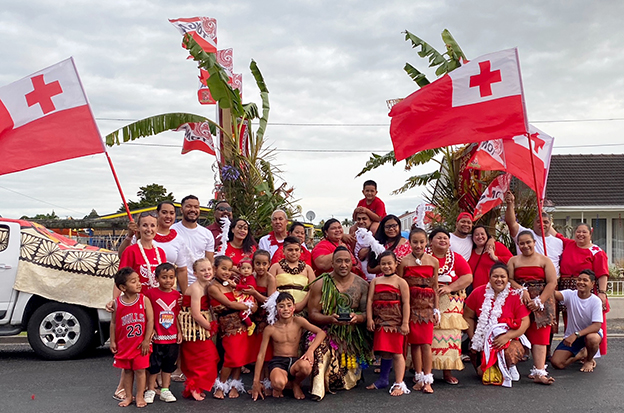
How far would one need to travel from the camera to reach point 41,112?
6.20 metres

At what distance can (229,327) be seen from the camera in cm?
582

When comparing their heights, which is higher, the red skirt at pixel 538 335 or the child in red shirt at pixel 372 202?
the child in red shirt at pixel 372 202

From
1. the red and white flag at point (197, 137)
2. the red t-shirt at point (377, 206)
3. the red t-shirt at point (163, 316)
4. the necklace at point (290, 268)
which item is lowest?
the red t-shirt at point (163, 316)

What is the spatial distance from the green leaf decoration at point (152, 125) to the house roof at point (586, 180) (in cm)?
1264

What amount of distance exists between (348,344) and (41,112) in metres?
4.10

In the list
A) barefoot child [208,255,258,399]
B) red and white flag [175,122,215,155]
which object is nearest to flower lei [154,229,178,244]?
barefoot child [208,255,258,399]

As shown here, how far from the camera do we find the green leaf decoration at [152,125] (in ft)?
33.7

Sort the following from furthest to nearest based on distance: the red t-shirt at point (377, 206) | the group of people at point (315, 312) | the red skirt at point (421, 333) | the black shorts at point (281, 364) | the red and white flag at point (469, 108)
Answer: the red t-shirt at point (377, 206), the red and white flag at point (469, 108), the red skirt at point (421, 333), the black shorts at point (281, 364), the group of people at point (315, 312)

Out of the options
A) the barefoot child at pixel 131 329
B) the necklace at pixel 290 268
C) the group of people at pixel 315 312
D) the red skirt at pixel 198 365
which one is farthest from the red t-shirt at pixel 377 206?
the barefoot child at pixel 131 329

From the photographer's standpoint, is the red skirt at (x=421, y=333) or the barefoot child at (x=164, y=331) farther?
the red skirt at (x=421, y=333)

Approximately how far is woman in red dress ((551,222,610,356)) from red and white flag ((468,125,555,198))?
872mm

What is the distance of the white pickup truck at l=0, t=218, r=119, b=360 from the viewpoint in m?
7.39

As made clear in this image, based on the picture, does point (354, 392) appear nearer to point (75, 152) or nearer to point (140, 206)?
point (75, 152)

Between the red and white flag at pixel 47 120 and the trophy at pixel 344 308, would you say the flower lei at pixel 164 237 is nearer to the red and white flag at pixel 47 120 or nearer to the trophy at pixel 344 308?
the red and white flag at pixel 47 120
